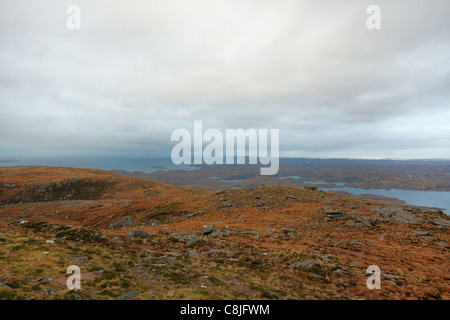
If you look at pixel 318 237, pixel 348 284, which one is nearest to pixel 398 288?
pixel 348 284

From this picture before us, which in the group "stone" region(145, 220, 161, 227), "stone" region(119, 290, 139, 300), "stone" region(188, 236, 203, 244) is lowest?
"stone" region(145, 220, 161, 227)

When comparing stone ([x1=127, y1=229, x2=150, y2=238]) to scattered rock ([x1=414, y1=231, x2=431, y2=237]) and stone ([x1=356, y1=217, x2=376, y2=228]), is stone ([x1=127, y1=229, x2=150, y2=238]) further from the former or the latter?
scattered rock ([x1=414, y1=231, x2=431, y2=237])

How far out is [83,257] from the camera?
15.2 metres

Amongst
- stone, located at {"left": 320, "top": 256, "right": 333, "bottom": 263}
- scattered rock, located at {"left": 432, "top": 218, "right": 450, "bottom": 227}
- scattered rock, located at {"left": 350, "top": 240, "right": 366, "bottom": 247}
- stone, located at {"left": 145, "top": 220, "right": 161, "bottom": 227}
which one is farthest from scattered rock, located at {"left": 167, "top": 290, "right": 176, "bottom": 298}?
scattered rock, located at {"left": 432, "top": 218, "right": 450, "bottom": 227}

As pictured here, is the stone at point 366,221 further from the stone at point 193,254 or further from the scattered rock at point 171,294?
the scattered rock at point 171,294

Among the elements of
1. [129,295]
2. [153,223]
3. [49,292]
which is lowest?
[153,223]

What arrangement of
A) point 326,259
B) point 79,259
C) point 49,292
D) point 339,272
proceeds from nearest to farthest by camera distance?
point 49,292 → point 79,259 → point 339,272 → point 326,259

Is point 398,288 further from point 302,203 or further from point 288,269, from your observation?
point 302,203

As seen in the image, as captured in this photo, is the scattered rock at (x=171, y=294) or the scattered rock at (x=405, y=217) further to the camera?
the scattered rock at (x=405, y=217)

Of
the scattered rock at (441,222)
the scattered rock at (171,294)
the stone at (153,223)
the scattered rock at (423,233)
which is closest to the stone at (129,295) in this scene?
the scattered rock at (171,294)

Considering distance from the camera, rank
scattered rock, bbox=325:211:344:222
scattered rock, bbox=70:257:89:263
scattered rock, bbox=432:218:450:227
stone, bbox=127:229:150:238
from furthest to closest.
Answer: scattered rock, bbox=325:211:344:222 < scattered rock, bbox=432:218:450:227 < stone, bbox=127:229:150:238 < scattered rock, bbox=70:257:89:263

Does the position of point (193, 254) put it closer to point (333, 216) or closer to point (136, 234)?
point (136, 234)

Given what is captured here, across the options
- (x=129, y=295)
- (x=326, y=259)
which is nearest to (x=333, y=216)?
(x=326, y=259)
